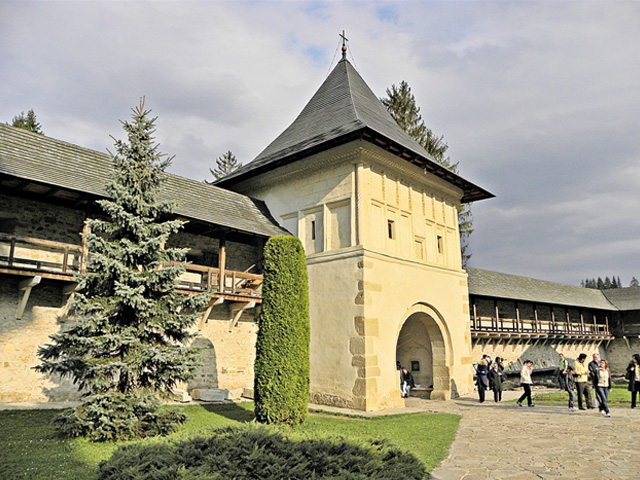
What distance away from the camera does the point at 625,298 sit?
108 ft

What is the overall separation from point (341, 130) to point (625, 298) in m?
30.0

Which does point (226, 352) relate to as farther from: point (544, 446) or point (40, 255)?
point (544, 446)

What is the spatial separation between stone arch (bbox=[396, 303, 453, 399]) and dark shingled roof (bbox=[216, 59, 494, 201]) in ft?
15.1

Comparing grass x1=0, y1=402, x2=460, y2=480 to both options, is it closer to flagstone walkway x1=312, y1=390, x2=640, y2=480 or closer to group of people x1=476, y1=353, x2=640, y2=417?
flagstone walkway x1=312, y1=390, x2=640, y2=480

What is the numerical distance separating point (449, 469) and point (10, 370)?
8.49 meters

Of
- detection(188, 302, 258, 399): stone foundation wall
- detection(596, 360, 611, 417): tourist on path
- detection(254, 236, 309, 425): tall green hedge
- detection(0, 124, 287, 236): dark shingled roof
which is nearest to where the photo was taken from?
detection(254, 236, 309, 425): tall green hedge

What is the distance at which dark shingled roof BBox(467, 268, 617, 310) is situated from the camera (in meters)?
23.2

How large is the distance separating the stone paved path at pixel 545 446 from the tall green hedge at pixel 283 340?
120 inches

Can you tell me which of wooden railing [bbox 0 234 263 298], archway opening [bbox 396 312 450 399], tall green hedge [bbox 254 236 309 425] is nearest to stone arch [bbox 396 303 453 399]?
archway opening [bbox 396 312 450 399]

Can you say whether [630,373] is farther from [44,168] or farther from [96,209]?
[44,168]

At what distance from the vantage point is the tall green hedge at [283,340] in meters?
8.75

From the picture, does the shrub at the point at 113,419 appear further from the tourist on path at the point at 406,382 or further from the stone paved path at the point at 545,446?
the tourist on path at the point at 406,382

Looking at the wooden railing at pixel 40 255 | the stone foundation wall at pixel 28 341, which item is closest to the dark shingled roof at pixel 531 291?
the wooden railing at pixel 40 255

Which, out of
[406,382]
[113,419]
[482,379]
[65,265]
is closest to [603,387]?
[482,379]
